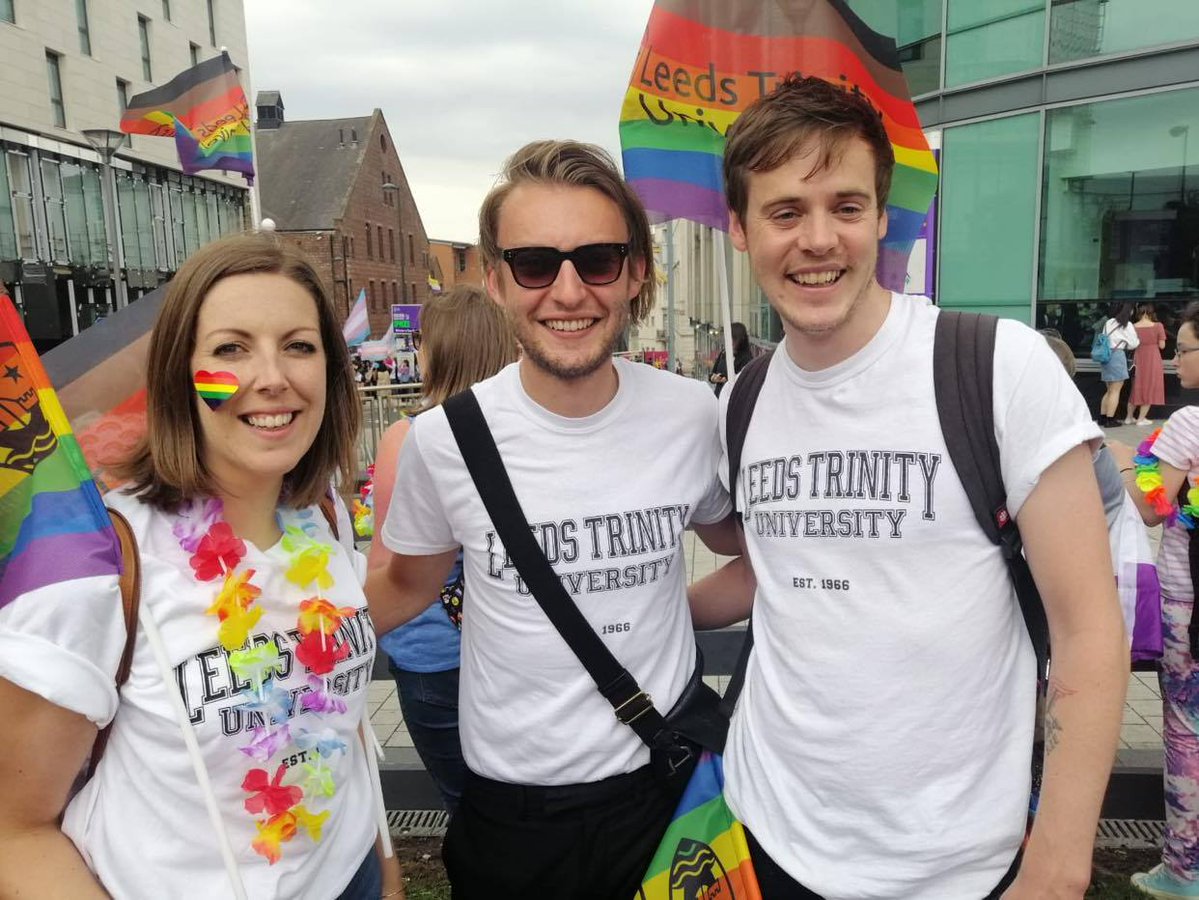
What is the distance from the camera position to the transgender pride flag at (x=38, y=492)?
1402 mm

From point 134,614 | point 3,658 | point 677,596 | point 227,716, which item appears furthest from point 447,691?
point 3,658

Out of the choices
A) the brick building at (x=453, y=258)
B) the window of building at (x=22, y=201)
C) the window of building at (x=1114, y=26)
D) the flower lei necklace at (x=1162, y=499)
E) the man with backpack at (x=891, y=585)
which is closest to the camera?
the man with backpack at (x=891, y=585)

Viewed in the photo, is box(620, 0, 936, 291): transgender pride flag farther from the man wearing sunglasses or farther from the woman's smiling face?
the woman's smiling face

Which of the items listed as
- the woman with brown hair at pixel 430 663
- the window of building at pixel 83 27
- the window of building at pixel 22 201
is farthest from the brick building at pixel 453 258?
the woman with brown hair at pixel 430 663

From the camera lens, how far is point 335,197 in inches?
1956

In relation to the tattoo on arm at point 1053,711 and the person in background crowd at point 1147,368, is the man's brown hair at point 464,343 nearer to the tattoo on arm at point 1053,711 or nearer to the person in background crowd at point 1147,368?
the tattoo on arm at point 1053,711

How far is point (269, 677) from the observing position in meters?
1.66

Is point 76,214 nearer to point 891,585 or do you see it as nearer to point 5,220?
point 5,220

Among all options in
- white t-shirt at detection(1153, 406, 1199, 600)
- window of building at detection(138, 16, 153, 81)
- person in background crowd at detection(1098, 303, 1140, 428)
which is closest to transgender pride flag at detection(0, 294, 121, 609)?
white t-shirt at detection(1153, 406, 1199, 600)

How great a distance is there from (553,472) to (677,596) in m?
0.44

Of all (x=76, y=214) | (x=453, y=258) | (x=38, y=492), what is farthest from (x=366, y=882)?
(x=453, y=258)

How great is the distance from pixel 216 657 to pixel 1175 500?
124 inches

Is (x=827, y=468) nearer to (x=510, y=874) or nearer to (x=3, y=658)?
(x=510, y=874)

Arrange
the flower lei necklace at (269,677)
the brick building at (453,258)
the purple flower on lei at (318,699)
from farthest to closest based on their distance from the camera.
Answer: the brick building at (453,258)
the purple flower on lei at (318,699)
the flower lei necklace at (269,677)
